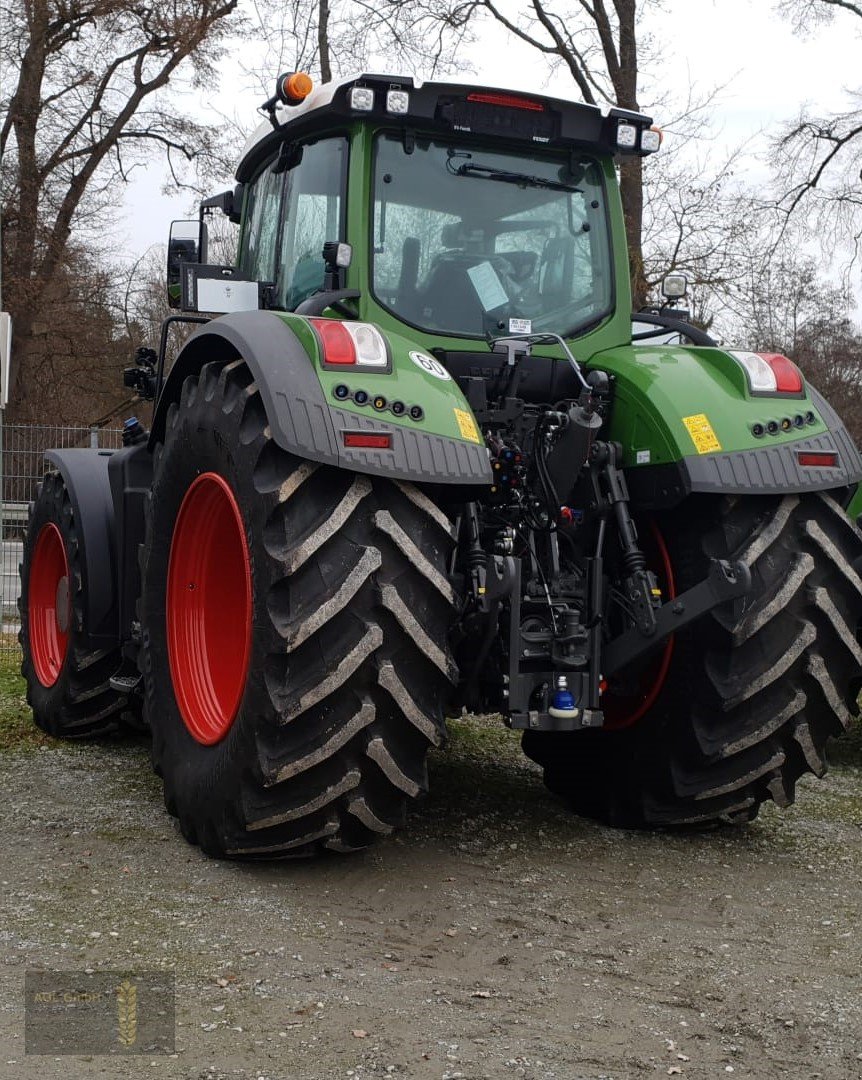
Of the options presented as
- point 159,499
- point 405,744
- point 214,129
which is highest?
point 214,129

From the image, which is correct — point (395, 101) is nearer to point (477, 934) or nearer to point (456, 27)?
point (477, 934)

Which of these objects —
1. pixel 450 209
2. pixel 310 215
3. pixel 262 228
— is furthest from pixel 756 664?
pixel 262 228

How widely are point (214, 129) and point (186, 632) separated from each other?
18.6 m

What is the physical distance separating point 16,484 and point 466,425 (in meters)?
8.02

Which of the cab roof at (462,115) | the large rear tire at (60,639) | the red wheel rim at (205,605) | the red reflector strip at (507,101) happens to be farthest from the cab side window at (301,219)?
the large rear tire at (60,639)

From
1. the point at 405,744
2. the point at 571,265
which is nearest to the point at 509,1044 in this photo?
the point at 405,744

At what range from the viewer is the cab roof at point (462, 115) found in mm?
4598

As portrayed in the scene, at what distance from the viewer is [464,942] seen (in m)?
3.65

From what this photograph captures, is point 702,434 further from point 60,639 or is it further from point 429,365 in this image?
point 60,639

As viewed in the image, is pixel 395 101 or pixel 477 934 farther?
pixel 395 101

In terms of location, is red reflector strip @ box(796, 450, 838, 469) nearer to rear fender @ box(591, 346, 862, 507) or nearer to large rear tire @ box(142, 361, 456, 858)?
rear fender @ box(591, 346, 862, 507)

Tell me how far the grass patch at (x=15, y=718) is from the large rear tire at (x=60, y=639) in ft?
0.29

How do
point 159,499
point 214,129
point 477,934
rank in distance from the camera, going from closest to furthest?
point 477,934, point 159,499, point 214,129

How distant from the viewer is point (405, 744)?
3980 mm
